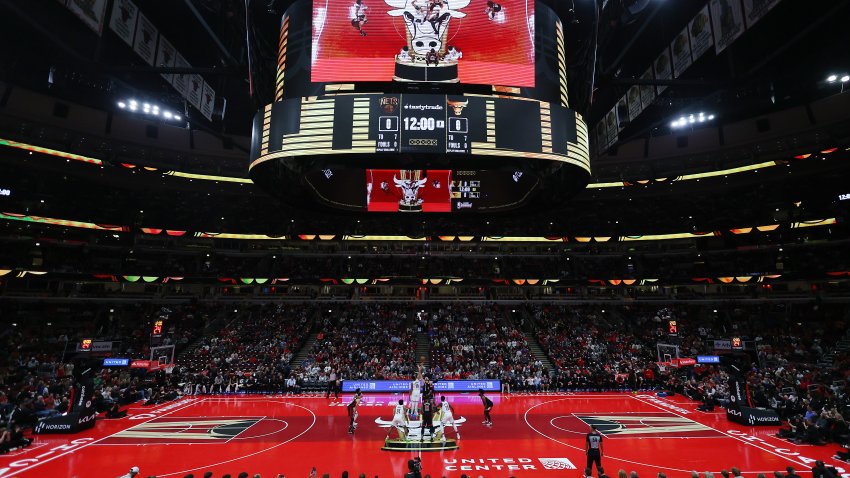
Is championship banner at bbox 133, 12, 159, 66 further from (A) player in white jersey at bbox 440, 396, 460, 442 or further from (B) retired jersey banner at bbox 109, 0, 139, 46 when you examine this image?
(A) player in white jersey at bbox 440, 396, 460, 442

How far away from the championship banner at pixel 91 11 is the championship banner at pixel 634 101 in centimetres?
1892

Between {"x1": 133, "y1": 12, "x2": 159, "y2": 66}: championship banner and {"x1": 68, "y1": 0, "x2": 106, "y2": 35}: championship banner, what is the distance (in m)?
1.82

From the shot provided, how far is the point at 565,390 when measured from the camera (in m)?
24.2

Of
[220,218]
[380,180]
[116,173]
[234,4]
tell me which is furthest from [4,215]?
[380,180]

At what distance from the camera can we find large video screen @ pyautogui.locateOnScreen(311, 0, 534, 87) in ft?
37.1

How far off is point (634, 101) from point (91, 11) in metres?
19.3

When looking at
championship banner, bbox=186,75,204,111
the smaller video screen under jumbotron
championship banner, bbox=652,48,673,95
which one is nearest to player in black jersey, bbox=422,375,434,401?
the smaller video screen under jumbotron

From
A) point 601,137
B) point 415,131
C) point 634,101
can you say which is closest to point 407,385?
point 415,131

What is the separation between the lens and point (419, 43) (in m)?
11.3

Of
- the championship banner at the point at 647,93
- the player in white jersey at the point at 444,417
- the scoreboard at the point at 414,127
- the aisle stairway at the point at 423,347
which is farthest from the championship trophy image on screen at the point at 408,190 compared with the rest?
the aisle stairway at the point at 423,347

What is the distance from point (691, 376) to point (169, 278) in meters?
32.4

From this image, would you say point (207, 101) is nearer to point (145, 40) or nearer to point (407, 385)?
point (145, 40)

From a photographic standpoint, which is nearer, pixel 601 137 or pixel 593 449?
pixel 593 449

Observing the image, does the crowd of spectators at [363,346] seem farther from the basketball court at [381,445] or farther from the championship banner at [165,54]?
the championship banner at [165,54]
